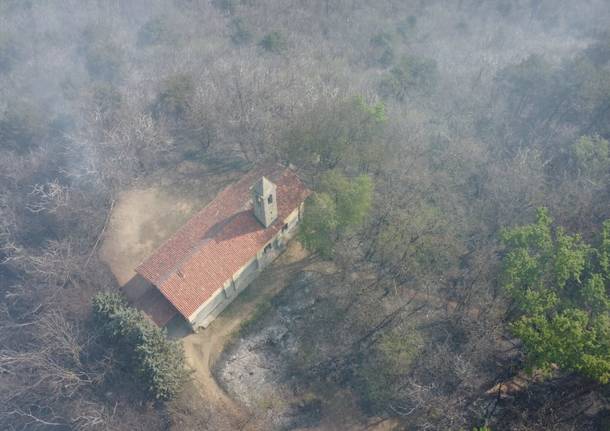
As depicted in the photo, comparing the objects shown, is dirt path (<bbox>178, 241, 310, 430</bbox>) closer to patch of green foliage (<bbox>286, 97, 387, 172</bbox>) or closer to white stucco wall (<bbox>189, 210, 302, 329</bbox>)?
white stucco wall (<bbox>189, 210, 302, 329</bbox>)

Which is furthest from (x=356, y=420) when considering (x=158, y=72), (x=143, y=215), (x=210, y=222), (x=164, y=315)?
(x=158, y=72)

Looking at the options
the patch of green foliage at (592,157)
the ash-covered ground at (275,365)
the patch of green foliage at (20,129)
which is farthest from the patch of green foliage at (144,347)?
the patch of green foliage at (592,157)

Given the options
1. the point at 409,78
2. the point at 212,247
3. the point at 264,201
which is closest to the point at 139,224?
the point at 212,247

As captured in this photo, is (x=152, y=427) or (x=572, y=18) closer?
(x=152, y=427)

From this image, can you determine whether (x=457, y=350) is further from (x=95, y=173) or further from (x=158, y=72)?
(x=158, y=72)

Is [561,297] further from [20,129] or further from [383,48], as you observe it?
[20,129]
